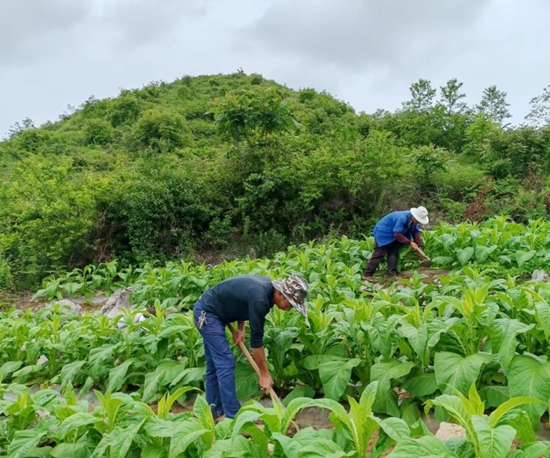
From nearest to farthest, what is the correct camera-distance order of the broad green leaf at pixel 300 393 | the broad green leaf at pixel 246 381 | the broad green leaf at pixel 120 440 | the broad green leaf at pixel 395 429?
the broad green leaf at pixel 395 429
the broad green leaf at pixel 120 440
the broad green leaf at pixel 300 393
the broad green leaf at pixel 246 381

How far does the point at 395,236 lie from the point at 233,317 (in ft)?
15.3

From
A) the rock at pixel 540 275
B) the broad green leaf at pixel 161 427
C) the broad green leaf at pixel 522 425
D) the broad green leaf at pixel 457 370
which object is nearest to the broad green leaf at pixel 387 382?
the broad green leaf at pixel 457 370

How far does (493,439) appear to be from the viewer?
216cm

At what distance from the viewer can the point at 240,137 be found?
541 inches

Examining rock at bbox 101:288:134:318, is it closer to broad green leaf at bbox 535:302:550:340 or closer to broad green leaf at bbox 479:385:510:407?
broad green leaf at bbox 479:385:510:407

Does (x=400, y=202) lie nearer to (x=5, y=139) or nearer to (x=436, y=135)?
(x=436, y=135)

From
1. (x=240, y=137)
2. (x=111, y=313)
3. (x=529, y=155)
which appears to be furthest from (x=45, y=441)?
(x=529, y=155)

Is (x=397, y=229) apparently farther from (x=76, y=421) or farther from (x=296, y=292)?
(x=76, y=421)

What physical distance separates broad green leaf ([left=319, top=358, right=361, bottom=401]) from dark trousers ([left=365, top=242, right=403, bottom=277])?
4.83 metres

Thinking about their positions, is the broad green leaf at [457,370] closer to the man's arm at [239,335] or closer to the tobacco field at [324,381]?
the tobacco field at [324,381]

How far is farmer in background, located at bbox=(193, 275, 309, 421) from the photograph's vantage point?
405 cm

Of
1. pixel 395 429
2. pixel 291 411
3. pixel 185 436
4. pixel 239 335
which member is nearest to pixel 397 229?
pixel 239 335

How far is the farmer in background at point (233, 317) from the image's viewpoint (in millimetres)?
4055

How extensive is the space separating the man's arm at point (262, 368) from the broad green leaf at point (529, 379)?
1.89m
